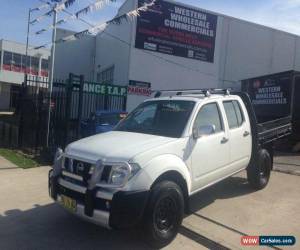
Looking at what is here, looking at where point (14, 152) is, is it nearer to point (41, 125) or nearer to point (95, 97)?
point (41, 125)

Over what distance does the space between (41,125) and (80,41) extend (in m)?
17.1

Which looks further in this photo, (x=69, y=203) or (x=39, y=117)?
(x=39, y=117)

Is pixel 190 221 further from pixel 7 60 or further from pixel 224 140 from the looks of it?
pixel 7 60

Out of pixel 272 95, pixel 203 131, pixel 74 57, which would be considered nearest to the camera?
pixel 203 131

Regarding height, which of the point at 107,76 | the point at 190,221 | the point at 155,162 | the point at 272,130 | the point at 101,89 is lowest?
the point at 190,221

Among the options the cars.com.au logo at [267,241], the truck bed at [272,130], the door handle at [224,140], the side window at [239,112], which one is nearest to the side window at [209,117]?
the door handle at [224,140]

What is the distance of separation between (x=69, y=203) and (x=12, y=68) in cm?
4918

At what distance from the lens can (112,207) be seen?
4.70 metres

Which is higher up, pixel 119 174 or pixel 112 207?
pixel 119 174

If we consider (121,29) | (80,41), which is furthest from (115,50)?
(80,41)

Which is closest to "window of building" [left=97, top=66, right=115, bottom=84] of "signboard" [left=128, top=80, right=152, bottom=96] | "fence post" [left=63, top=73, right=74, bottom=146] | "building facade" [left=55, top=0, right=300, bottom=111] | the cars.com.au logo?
"building facade" [left=55, top=0, right=300, bottom=111]

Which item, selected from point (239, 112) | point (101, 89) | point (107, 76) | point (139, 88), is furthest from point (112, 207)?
point (107, 76)

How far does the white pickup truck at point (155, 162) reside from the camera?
4.84 meters

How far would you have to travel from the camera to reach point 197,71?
2397 centimetres
